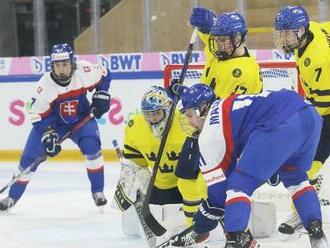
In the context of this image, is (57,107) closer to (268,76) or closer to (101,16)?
(268,76)

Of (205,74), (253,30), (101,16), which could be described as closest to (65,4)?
(101,16)

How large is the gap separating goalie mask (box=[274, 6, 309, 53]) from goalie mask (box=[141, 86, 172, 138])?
553mm

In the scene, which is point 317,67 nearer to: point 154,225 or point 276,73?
point 154,225

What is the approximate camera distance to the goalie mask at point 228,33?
3119 mm

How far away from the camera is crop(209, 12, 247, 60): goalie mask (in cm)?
312

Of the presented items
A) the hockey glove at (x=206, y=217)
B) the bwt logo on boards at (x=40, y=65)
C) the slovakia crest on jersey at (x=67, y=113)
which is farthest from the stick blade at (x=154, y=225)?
the bwt logo on boards at (x=40, y=65)

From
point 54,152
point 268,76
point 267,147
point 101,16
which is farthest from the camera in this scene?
point 101,16

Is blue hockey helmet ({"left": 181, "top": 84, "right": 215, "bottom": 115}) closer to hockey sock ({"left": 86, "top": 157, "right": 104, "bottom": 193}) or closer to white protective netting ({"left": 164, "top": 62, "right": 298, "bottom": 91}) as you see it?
hockey sock ({"left": 86, "top": 157, "right": 104, "bottom": 193})

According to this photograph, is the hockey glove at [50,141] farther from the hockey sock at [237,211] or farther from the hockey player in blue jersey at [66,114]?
the hockey sock at [237,211]

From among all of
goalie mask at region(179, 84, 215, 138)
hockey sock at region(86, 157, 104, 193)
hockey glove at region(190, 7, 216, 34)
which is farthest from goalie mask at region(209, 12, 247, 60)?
hockey sock at region(86, 157, 104, 193)

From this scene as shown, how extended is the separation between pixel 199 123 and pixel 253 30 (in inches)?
183

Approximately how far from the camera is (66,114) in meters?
4.21

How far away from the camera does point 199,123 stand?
2619 mm

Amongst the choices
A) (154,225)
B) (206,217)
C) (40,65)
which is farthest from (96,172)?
(40,65)
